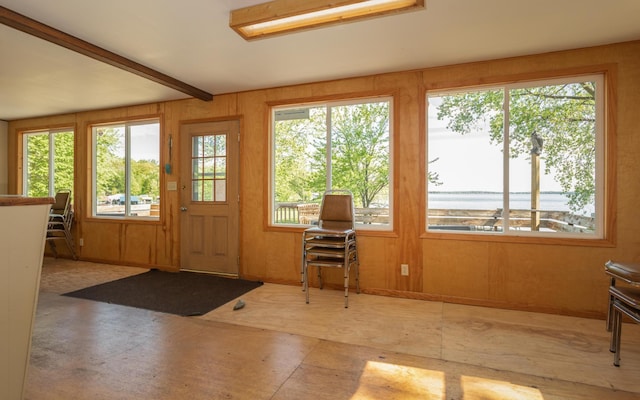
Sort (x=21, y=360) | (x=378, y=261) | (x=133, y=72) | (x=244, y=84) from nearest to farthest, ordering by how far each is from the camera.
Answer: (x=21, y=360)
(x=133, y=72)
(x=378, y=261)
(x=244, y=84)

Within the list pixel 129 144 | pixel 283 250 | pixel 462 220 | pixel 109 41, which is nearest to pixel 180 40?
pixel 109 41

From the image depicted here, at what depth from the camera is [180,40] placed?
258 cm

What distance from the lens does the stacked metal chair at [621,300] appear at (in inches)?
70.3

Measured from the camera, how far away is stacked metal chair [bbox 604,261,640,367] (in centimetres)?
179

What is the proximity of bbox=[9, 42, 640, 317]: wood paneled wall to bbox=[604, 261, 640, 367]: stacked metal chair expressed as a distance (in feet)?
2.33

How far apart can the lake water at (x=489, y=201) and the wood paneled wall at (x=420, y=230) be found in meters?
0.19

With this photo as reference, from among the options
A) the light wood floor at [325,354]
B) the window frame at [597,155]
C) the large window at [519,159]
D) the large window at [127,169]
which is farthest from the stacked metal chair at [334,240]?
the large window at [127,169]

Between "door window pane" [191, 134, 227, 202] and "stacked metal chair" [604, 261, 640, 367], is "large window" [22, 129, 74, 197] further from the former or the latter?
"stacked metal chair" [604, 261, 640, 367]

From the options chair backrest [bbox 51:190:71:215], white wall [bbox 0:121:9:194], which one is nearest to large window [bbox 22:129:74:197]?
chair backrest [bbox 51:190:71:215]

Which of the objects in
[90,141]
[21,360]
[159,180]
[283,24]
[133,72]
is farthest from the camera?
[90,141]

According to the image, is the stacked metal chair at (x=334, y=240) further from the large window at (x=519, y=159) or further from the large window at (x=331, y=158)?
the large window at (x=519, y=159)

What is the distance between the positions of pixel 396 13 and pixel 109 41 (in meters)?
2.26

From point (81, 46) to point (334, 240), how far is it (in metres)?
2.70

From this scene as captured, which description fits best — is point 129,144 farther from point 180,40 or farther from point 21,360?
point 21,360
